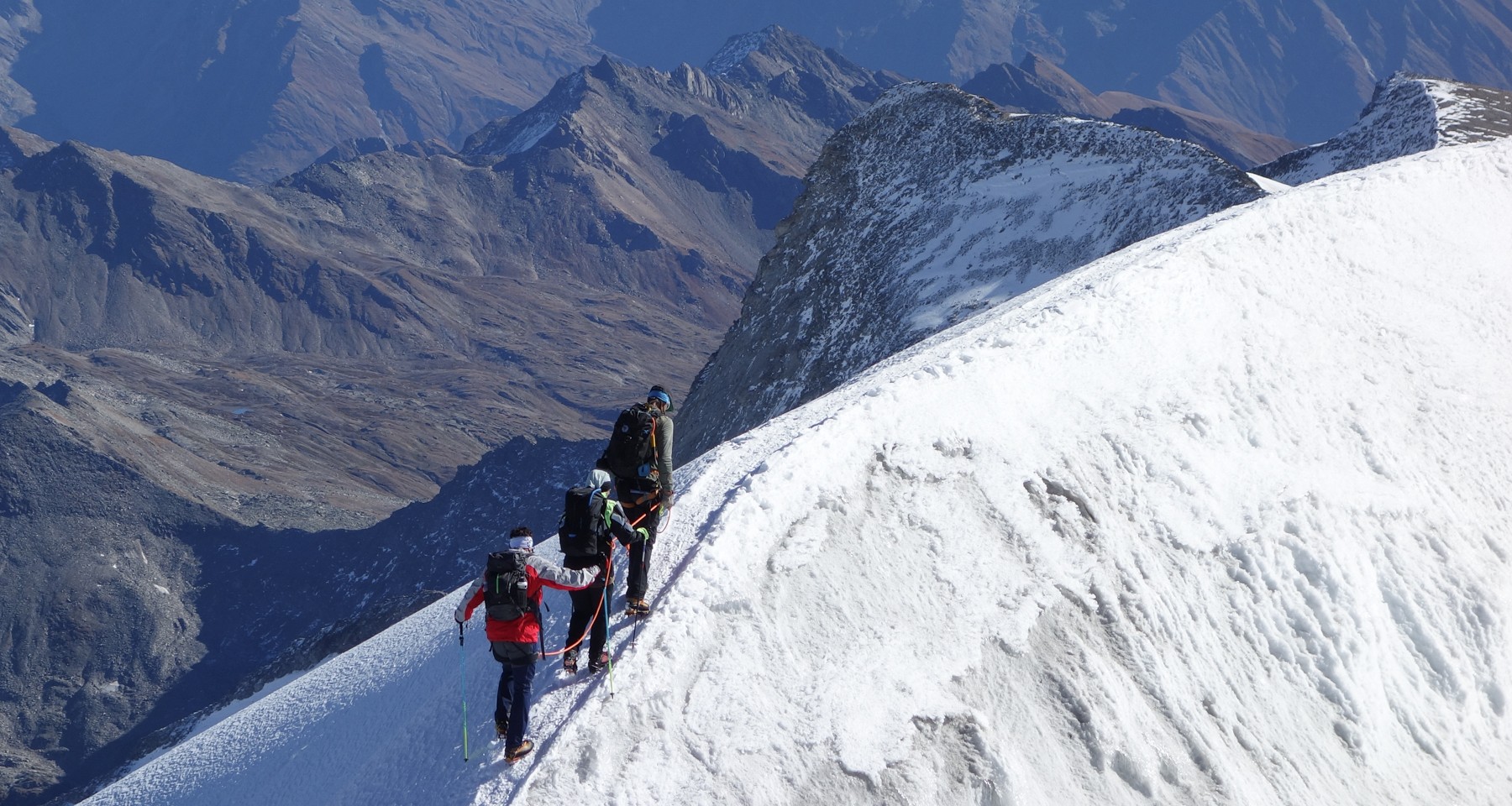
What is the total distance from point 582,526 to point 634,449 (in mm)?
1345

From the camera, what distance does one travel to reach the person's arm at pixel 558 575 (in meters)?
10.4

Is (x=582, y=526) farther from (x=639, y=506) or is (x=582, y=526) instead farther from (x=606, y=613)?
(x=639, y=506)

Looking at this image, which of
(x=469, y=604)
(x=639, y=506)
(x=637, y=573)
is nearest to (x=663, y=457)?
(x=639, y=506)

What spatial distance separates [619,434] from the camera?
1178 cm

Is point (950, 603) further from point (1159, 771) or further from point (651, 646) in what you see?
point (651, 646)

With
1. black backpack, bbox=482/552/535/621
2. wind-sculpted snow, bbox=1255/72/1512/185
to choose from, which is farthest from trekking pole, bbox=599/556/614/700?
wind-sculpted snow, bbox=1255/72/1512/185

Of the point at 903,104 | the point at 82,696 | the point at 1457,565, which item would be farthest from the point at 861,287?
the point at 82,696

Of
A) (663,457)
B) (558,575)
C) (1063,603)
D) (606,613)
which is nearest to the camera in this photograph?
(558,575)

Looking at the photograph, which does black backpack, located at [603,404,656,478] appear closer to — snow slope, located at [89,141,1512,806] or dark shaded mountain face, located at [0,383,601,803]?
snow slope, located at [89,141,1512,806]

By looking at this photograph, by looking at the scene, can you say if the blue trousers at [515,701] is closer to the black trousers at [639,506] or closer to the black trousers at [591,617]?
the black trousers at [591,617]

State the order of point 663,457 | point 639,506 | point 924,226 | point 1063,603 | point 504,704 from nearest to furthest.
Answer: point 504,704 < point 639,506 < point 663,457 < point 1063,603 < point 924,226

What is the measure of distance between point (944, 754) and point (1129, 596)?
3.45 m

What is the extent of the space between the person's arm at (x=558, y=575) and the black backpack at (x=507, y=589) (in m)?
0.23

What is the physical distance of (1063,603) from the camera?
41.9 feet
